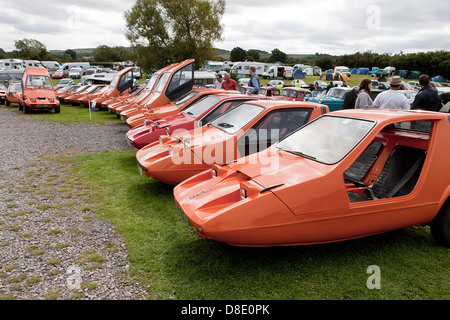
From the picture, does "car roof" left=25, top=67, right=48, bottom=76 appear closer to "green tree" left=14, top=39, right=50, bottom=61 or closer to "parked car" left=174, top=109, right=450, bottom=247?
"parked car" left=174, top=109, right=450, bottom=247

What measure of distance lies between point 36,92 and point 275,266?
53.7 feet

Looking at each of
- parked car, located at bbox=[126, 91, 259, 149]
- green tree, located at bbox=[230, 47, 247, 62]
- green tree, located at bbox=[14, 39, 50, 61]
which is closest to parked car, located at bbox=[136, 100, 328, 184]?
parked car, located at bbox=[126, 91, 259, 149]

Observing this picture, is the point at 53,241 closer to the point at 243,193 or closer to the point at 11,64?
the point at 243,193

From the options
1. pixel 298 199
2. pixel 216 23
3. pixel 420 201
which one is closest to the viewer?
pixel 298 199

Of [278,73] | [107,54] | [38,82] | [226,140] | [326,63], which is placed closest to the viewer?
[226,140]

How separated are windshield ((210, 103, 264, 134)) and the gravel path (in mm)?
2381

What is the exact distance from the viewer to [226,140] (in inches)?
194

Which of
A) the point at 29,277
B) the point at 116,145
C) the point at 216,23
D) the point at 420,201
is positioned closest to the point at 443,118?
the point at 420,201

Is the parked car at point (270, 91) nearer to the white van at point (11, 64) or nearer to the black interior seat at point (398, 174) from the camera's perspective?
the black interior seat at point (398, 174)

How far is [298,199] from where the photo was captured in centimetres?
295

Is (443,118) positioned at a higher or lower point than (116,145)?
higher

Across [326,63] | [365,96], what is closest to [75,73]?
[365,96]

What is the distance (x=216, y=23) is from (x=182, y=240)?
103 feet
